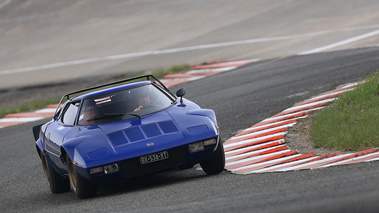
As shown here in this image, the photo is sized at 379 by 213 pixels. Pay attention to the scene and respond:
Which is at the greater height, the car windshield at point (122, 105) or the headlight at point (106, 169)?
the car windshield at point (122, 105)

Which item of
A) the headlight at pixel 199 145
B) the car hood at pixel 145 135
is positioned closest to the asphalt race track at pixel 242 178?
the headlight at pixel 199 145

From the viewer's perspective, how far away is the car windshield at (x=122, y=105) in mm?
9289

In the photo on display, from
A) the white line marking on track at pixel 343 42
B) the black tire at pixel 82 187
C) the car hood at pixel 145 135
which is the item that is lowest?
the white line marking on track at pixel 343 42

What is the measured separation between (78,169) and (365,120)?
386 cm

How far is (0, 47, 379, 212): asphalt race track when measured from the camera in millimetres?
6090

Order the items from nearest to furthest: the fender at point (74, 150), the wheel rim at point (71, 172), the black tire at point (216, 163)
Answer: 1. the fender at point (74, 150)
2. the black tire at point (216, 163)
3. the wheel rim at point (71, 172)

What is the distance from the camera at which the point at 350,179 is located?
6.51 metres

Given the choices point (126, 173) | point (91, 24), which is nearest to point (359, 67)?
point (126, 173)

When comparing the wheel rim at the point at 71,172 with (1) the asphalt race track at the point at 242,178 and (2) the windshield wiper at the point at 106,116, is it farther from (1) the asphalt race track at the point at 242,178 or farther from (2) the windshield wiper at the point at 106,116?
(2) the windshield wiper at the point at 106,116

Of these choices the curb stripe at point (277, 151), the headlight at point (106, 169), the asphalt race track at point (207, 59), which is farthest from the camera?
the headlight at point (106, 169)

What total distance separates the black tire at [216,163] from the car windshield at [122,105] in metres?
1.10

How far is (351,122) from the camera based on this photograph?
9641mm

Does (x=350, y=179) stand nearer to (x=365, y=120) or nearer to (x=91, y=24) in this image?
Result: (x=365, y=120)

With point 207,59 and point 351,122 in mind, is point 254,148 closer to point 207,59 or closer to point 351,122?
point 351,122
